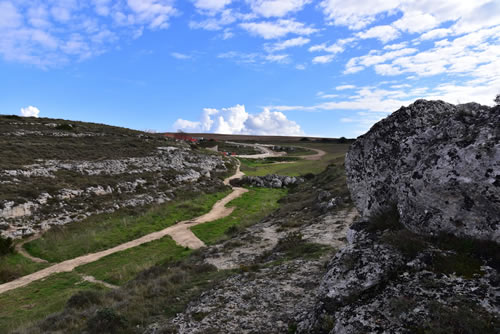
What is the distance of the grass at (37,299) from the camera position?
17906 millimetres

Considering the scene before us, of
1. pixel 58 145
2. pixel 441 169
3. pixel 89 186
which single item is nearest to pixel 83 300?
pixel 441 169

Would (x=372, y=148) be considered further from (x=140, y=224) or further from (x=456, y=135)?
(x=140, y=224)

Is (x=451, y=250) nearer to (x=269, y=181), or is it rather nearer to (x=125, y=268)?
(x=125, y=268)

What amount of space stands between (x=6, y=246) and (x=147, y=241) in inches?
479

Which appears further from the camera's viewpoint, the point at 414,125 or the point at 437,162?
the point at 414,125

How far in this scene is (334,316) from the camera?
7.83 metres

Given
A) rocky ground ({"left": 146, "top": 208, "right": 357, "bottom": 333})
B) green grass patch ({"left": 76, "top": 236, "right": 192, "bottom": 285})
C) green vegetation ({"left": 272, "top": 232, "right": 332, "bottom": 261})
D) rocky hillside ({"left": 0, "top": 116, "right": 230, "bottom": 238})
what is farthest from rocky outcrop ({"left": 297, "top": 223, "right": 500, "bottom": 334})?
rocky hillside ({"left": 0, "top": 116, "right": 230, "bottom": 238})

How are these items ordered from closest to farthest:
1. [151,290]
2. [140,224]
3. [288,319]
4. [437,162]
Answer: [437,162] → [288,319] → [151,290] → [140,224]

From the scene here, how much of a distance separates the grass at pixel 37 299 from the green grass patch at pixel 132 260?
1.40 m

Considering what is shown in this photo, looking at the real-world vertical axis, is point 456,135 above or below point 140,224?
above

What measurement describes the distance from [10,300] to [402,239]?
2513 centimetres

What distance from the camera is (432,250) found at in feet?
26.3

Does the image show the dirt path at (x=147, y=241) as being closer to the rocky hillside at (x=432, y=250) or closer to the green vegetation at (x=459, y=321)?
the rocky hillside at (x=432, y=250)

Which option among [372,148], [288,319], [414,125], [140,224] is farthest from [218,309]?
[140,224]
